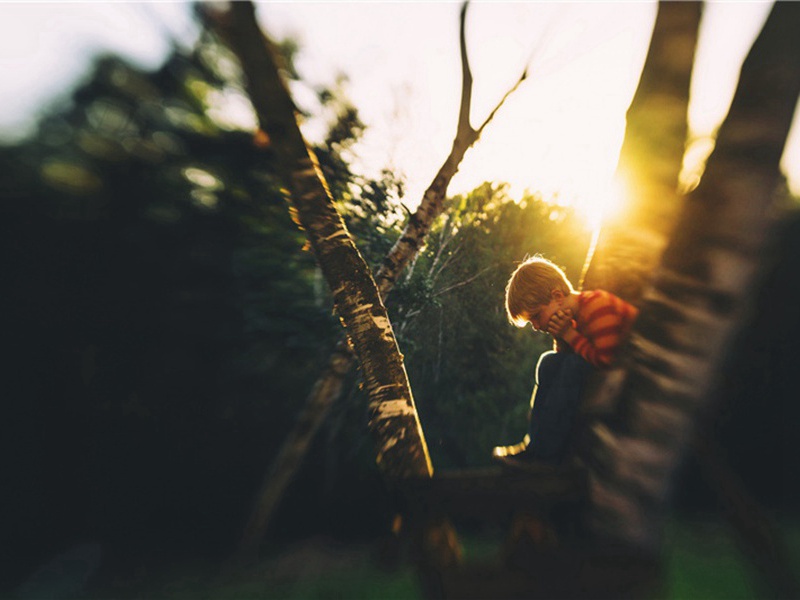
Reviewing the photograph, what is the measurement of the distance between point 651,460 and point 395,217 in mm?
5235

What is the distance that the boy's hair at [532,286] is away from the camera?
Answer: 236 centimetres

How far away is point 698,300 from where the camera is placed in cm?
110

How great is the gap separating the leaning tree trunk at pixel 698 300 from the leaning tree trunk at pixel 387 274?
424 centimetres

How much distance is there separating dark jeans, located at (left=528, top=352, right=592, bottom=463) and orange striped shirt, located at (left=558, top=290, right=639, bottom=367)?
0.29 ft

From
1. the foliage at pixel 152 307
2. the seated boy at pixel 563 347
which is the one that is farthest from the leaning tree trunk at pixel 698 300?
the foliage at pixel 152 307

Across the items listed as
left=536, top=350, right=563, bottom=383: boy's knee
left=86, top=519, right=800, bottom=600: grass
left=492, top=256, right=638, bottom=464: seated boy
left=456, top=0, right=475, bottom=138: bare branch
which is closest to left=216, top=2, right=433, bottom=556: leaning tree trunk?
left=492, top=256, right=638, bottom=464: seated boy

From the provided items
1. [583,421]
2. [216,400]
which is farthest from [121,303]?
[583,421]

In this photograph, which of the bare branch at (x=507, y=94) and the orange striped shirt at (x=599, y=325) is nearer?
the orange striped shirt at (x=599, y=325)

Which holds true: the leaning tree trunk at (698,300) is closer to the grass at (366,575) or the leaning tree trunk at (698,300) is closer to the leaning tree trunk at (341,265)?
the leaning tree trunk at (341,265)

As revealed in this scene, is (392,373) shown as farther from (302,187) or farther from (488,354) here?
(488,354)

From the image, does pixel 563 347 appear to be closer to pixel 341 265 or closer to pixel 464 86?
pixel 341 265

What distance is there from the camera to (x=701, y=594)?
4250 mm

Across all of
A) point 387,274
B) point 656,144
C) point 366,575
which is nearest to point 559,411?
point 656,144

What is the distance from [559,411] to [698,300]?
1.06 meters
